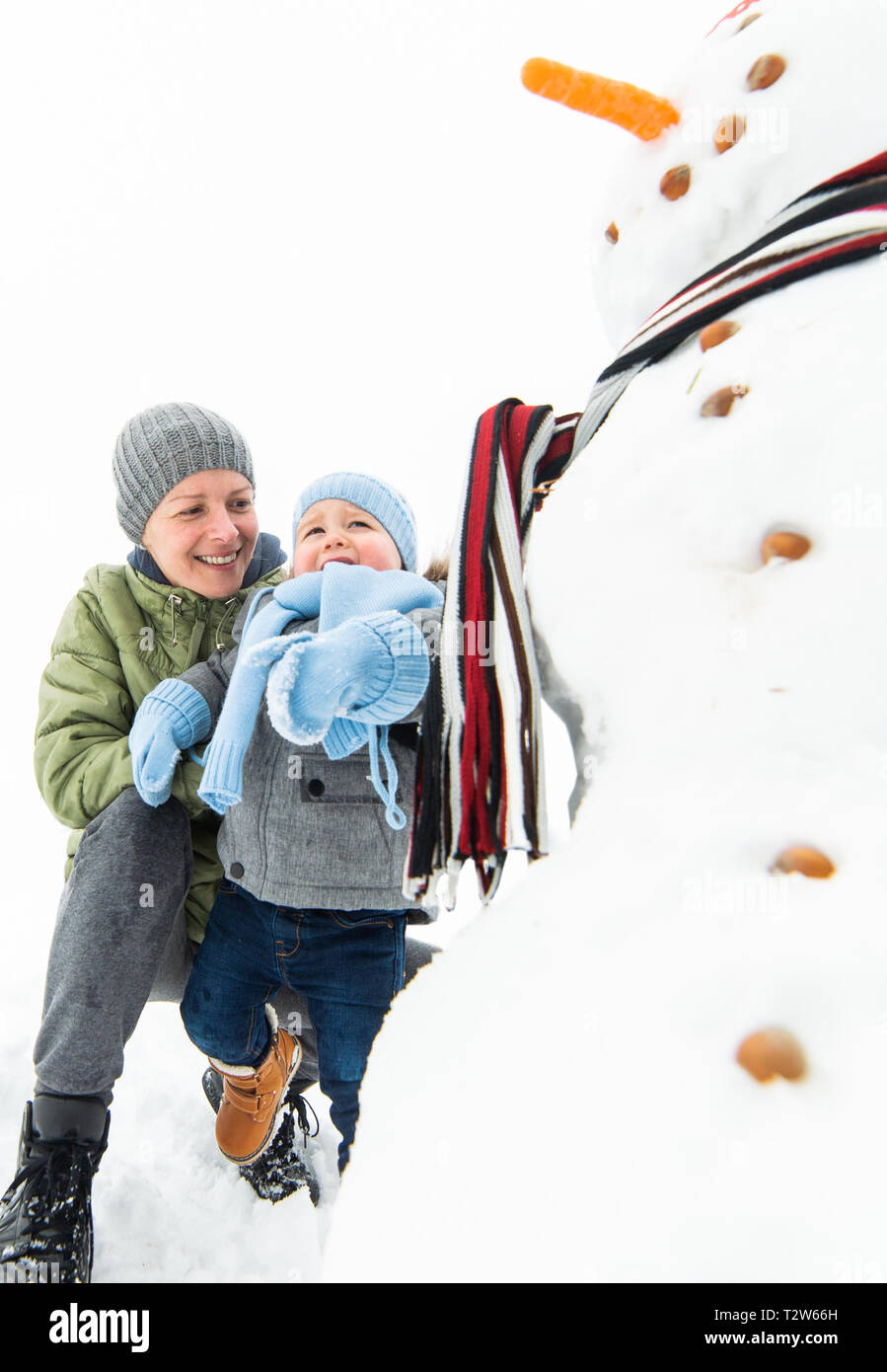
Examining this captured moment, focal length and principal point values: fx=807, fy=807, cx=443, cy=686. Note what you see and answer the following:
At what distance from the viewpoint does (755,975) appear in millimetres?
464

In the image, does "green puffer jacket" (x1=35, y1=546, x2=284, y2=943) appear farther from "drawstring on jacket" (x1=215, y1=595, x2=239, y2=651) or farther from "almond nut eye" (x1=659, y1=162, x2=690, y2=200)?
"almond nut eye" (x1=659, y1=162, x2=690, y2=200)

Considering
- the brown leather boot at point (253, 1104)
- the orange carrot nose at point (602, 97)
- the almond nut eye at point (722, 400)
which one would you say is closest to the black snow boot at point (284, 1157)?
the brown leather boot at point (253, 1104)

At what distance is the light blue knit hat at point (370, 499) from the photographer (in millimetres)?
1274

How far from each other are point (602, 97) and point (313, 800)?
0.86m

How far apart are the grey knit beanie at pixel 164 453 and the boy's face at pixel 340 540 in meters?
0.23

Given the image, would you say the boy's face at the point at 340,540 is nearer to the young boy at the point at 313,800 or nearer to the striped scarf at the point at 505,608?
the young boy at the point at 313,800

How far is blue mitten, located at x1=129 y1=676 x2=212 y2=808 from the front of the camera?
107 centimetres

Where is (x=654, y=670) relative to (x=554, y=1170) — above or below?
above

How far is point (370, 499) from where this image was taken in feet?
4.18

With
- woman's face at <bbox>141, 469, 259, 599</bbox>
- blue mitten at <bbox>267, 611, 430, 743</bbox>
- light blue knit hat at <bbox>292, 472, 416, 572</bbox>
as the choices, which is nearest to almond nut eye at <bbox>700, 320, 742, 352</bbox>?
blue mitten at <bbox>267, 611, 430, 743</bbox>
